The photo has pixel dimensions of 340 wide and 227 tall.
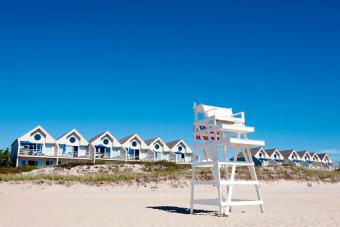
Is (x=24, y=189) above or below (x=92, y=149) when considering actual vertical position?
below

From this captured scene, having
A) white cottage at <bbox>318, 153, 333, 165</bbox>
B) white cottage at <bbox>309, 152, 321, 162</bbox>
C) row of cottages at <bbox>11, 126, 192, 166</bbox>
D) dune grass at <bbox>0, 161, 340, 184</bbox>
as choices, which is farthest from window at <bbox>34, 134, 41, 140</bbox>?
white cottage at <bbox>318, 153, 333, 165</bbox>

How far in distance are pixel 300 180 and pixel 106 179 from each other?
56.1ft

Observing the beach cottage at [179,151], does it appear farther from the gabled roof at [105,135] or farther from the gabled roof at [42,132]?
the gabled roof at [42,132]

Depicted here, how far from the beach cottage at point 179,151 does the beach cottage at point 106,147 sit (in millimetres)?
8331

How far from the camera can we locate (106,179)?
2491 centimetres

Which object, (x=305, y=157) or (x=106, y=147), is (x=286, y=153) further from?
(x=106, y=147)

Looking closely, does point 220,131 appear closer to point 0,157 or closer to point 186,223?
point 186,223

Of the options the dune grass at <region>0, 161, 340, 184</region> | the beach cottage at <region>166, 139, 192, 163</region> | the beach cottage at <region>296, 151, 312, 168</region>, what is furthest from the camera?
the beach cottage at <region>296, 151, 312, 168</region>

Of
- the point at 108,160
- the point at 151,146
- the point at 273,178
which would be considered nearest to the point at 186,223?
the point at 273,178

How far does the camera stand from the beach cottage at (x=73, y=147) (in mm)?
52188

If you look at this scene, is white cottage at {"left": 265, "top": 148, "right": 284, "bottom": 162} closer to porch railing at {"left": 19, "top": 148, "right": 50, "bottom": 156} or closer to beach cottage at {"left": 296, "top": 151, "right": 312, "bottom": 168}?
beach cottage at {"left": 296, "top": 151, "right": 312, "bottom": 168}

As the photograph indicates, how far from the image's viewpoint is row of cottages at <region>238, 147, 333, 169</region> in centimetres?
7550

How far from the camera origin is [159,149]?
194ft

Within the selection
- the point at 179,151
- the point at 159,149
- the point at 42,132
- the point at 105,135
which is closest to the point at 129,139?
the point at 105,135
